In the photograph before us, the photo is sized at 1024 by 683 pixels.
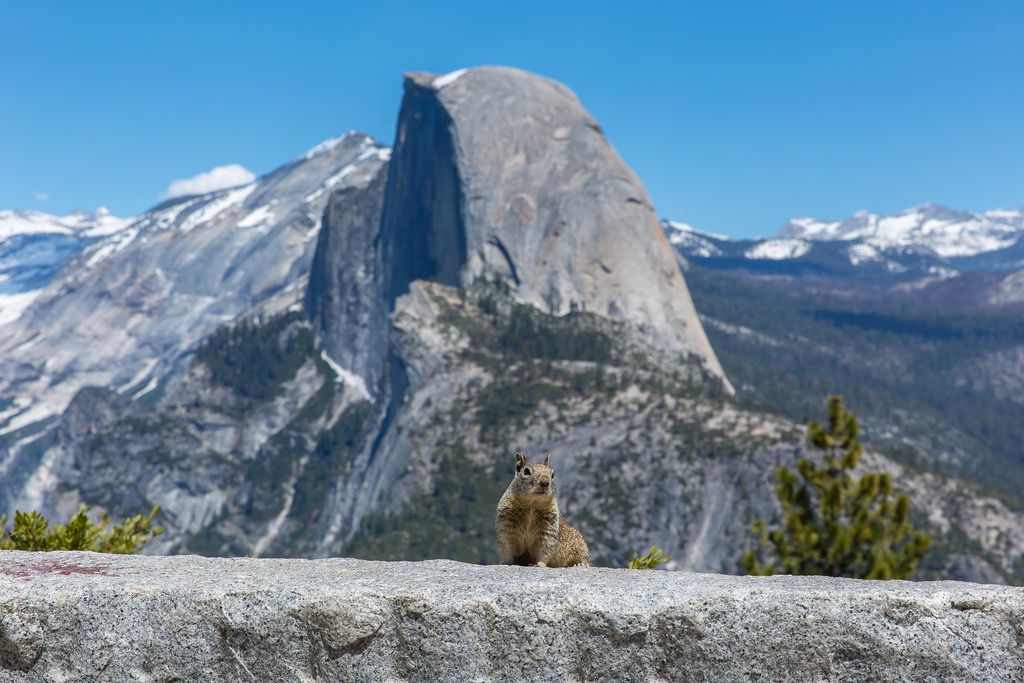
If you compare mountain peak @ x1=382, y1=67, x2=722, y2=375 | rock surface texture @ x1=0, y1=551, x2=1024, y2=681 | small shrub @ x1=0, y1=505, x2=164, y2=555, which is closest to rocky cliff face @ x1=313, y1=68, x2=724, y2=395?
mountain peak @ x1=382, y1=67, x2=722, y2=375

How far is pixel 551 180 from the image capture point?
186 m

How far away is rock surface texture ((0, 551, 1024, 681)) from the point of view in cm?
771

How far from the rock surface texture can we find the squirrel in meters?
1.31

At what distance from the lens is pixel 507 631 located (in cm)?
792

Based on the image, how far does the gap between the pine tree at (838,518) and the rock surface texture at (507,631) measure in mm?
23200

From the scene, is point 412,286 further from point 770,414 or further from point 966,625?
point 966,625

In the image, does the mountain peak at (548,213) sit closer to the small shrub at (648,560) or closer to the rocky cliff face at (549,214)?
the rocky cliff face at (549,214)

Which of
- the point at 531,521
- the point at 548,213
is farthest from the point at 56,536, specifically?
the point at 548,213

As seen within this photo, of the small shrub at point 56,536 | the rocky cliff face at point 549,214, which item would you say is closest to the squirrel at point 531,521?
the small shrub at point 56,536

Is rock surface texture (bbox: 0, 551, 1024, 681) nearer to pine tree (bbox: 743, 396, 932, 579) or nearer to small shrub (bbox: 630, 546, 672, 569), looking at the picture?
→ small shrub (bbox: 630, 546, 672, 569)

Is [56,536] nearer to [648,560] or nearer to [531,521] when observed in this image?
[531,521]

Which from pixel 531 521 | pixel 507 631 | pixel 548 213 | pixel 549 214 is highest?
pixel 548 213

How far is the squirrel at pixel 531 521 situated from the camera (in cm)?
935

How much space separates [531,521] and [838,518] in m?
26.9
